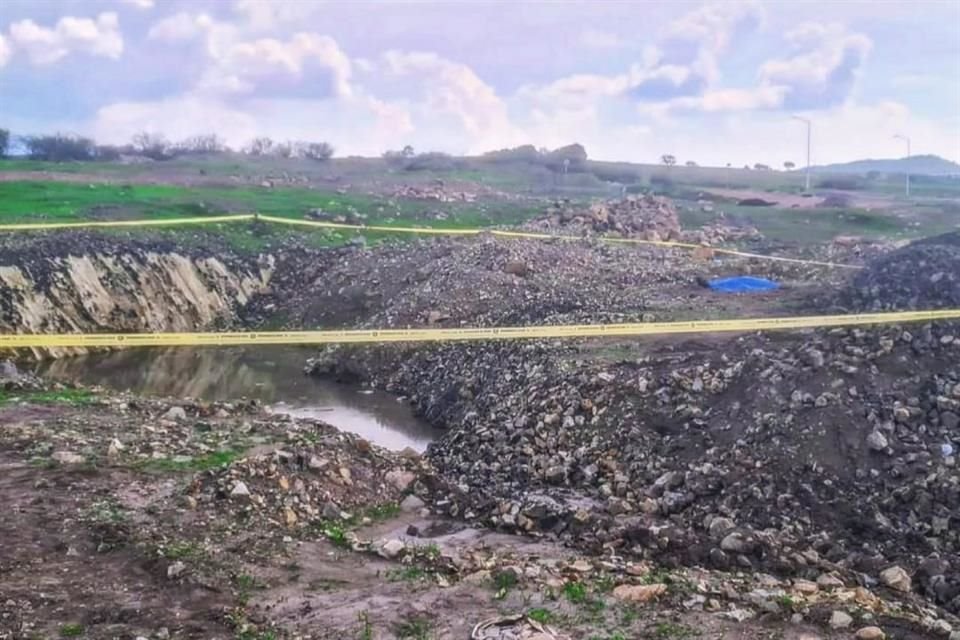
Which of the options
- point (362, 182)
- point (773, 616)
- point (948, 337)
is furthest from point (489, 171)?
point (773, 616)

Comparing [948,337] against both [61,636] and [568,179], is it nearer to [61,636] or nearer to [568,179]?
[61,636]

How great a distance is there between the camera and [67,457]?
1070cm

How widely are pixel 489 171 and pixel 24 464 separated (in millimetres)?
66537

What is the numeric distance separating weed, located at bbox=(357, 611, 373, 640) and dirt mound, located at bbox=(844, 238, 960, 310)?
38.3 feet

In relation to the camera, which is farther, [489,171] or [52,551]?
[489,171]

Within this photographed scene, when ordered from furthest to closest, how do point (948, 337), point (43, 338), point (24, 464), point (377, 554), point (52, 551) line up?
point (43, 338) < point (948, 337) < point (24, 464) < point (377, 554) < point (52, 551)

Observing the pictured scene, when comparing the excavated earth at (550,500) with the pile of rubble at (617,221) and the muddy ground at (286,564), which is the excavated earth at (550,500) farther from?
the pile of rubble at (617,221)

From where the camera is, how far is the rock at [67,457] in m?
10.6

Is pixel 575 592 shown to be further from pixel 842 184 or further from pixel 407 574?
pixel 842 184

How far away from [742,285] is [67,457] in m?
15.8

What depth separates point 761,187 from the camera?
73.9 metres

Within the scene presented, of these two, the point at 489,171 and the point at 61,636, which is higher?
the point at 489,171

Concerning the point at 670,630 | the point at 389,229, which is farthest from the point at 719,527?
the point at 389,229

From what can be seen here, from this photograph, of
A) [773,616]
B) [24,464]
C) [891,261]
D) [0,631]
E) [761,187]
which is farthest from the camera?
[761,187]
